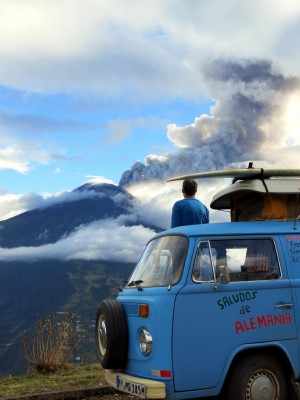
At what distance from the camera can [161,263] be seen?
21.0 ft

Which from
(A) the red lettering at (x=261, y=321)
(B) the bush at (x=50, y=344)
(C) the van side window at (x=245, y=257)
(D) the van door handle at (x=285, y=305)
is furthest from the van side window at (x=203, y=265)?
(B) the bush at (x=50, y=344)

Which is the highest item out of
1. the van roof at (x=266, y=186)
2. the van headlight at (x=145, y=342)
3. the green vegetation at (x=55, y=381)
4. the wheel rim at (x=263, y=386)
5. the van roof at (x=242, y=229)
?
the van roof at (x=266, y=186)

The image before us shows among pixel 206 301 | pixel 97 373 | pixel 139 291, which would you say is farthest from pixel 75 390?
pixel 206 301

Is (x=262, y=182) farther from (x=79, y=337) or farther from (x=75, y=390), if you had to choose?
(x=79, y=337)

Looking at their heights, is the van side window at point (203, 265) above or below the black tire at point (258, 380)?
above

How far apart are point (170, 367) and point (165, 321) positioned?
1.53 ft

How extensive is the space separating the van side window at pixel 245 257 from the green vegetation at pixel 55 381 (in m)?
3.42

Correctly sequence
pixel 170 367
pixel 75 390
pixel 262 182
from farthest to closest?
pixel 75 390
pixel 262 182
pixel 170 367

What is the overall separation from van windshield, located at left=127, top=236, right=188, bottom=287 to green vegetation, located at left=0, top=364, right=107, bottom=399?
2.64 meters

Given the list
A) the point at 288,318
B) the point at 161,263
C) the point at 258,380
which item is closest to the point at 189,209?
the point at 161,263

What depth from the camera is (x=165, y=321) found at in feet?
18.9

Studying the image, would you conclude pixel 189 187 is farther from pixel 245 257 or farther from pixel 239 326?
pixel 239 326

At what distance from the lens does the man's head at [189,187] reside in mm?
7488

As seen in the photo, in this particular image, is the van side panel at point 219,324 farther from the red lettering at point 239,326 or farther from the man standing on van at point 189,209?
the man standing on van at point 189,209
